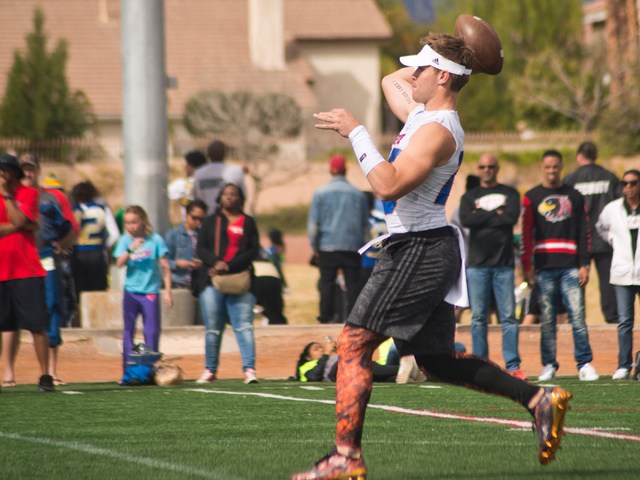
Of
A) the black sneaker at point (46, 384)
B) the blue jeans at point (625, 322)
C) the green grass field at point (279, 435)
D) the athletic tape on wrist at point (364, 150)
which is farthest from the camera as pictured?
the blue jeans at point (625, 322)

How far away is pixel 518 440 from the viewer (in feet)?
24.4

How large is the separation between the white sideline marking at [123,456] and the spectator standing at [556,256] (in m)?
5.48

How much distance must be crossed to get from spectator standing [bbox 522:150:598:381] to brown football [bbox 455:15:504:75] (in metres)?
5.71

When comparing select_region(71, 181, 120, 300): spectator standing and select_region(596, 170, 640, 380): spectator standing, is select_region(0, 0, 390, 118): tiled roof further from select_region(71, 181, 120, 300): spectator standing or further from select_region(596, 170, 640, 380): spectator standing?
select_region(596, 170, 640, 380): spectator standing

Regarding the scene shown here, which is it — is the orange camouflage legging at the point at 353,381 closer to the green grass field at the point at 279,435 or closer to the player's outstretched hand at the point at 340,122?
the green grass field at the point at 279,435

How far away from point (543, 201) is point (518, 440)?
16.2ft

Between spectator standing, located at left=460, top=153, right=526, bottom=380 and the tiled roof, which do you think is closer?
spectator standing, located at left=460, top=153, right=526, bottom=380

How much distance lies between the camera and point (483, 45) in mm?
6312

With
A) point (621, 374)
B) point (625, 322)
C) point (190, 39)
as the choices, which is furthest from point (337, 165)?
point (190, 39)

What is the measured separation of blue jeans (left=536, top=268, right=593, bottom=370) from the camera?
11867mm

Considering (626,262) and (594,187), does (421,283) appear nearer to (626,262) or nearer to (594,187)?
(626,262)

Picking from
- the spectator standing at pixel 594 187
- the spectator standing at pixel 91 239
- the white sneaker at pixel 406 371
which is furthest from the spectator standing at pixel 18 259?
the spectator standing at pixel 594 187

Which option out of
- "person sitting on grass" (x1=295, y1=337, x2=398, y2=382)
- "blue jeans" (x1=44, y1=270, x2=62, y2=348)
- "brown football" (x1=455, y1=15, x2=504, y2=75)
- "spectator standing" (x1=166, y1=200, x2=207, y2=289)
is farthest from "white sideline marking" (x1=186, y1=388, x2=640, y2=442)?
"spectator standing" (x1=166, y1=200, x2=207, y2=289)

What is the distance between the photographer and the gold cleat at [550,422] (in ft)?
19.5
